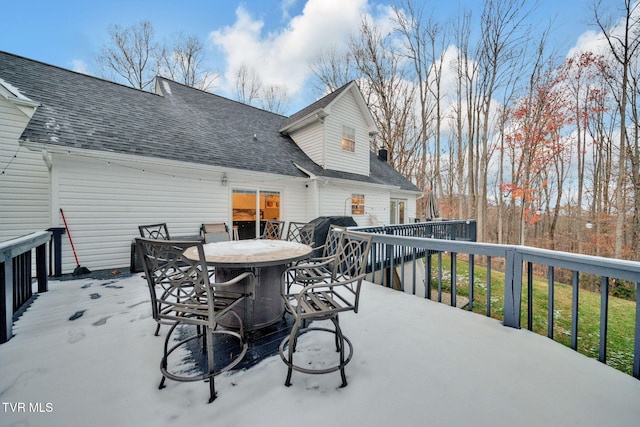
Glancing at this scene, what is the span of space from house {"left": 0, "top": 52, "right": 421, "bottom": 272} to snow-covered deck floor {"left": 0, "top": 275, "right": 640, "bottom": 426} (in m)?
3.43

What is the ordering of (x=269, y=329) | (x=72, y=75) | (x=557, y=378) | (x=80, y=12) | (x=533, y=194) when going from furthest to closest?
(x=533, y=194) < (x=80, y=12) < (x=72, y=75) < (x=269, y=329) < (x=557, y=378)

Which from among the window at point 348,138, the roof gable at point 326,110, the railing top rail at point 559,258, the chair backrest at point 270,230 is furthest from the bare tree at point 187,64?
the railing top rail at point 559,258

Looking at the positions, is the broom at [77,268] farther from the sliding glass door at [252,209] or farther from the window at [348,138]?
the window at [348,138]

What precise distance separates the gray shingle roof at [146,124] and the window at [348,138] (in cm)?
121

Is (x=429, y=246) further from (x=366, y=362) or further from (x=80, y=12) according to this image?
(x=80, y=12)

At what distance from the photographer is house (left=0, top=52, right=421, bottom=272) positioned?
4.79 meters

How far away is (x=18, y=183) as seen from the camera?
15.8 feet

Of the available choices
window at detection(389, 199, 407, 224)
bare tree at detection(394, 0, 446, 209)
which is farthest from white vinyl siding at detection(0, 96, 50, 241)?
bare tree at detection(394, 0, 446, 209)

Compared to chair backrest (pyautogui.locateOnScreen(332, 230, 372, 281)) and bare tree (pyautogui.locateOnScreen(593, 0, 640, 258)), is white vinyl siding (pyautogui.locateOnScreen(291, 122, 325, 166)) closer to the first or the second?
chair backrest (pyautogui.locateOnScreen(332, 230, 372, 281))

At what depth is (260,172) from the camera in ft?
22.9

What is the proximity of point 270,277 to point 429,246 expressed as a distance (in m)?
2.11

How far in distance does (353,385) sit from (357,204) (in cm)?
854

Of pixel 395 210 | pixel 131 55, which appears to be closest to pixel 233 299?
pixel 395 210

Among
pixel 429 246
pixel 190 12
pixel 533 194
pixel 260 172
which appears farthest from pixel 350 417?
pixel 533 194
